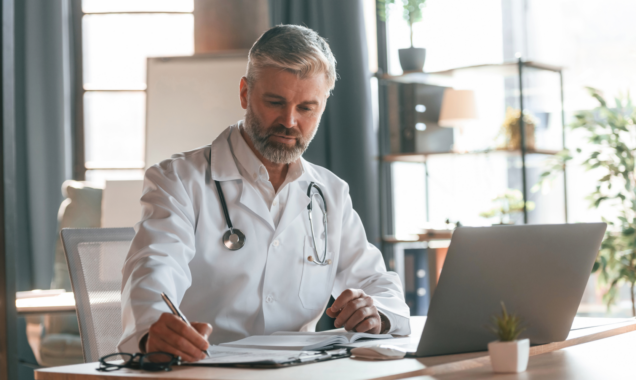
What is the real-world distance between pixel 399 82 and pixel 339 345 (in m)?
3.00

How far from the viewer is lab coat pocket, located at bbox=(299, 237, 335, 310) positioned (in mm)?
1825

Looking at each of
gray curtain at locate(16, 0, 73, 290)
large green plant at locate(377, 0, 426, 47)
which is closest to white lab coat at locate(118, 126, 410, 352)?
large green plant at locate(377, 0, 426, 47)

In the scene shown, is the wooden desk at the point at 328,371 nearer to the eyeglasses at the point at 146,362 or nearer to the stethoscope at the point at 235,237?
the eyeglasses at the point at 146,362

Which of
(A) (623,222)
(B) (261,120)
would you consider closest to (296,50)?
(B) (261,120)

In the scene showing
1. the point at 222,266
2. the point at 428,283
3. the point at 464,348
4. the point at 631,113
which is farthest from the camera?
the point at 428,283

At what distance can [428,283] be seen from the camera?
4039 millimetres

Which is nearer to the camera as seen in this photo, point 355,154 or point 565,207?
point 565,207

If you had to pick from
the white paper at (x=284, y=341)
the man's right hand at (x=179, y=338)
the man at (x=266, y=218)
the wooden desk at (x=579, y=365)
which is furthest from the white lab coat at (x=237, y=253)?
the wooden desk at (x=579, y=365)

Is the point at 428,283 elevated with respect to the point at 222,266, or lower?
lower

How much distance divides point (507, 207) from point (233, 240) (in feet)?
8.02

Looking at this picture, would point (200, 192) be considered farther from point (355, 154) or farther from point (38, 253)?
point (38, 253)

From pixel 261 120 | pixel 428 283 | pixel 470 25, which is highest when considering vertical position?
pixel 470 25

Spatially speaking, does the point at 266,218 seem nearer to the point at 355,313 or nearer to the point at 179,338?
the point at 355,313

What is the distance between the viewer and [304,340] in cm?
141
